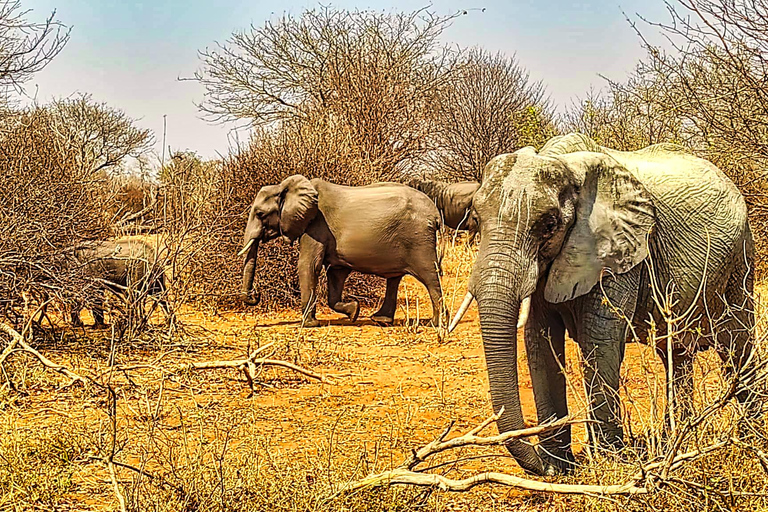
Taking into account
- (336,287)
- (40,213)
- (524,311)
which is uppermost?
(40,213)

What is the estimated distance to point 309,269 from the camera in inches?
433

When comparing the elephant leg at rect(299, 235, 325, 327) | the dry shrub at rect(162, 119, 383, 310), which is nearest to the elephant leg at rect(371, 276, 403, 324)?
the elephant leg at rect(299, 235, 325, 327)

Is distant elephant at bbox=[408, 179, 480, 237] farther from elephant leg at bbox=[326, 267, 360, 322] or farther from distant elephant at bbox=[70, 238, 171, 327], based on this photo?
distant elephant at bbox=[70, 238, 171, 327]

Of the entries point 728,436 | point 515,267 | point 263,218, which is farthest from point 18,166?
point 728,436

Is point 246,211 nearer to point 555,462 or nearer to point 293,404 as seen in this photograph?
point 293,404

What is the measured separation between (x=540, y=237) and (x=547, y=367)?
97 cm

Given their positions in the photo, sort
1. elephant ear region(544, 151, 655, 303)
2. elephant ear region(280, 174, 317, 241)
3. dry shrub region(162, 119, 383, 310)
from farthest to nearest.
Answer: dry shrub region(162, 119, 383, 310), elephant ear region(280, 174, 317, 241), elephant ear region(544, 151, 655, 303)

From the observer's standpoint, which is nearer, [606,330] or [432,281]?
[606,330]

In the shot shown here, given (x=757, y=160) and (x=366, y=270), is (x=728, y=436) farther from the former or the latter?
(x=366, y=270)

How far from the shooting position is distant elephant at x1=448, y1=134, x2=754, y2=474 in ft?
13.4

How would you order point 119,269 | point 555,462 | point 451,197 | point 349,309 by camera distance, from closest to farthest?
point 555,462, point 119,269, point 349,309, point 451,197

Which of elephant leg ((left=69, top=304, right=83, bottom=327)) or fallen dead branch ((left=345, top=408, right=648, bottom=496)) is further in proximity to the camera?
elephant leg ((left=69, top=304, right=83, bottom=327))

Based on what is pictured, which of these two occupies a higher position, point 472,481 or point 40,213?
point 40,213

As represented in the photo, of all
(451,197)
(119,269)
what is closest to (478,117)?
(451,197)
